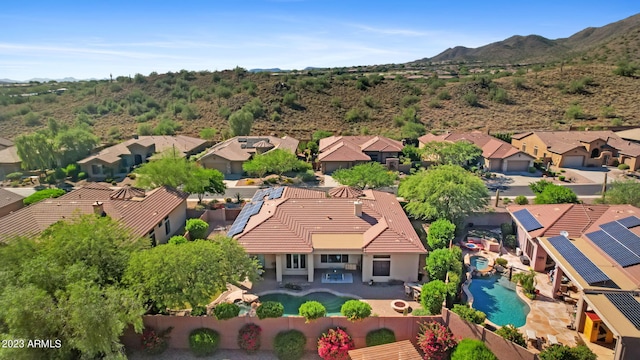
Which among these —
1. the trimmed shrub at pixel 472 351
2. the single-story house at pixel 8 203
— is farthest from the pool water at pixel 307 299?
the single-story house at pixel 8 203

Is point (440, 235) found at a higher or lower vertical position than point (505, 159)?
lower

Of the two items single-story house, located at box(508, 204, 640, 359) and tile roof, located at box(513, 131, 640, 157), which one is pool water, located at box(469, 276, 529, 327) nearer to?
single-story house, located at box(508, 204, 640, 359)

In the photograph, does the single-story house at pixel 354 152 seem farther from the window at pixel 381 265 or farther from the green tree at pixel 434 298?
the green tree at pixel 434 298

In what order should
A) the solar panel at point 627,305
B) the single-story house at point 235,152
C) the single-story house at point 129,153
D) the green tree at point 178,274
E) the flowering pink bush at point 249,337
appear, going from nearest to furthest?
the solar panel at point 627,305
the green tree at point 178,274
the flowering pink bush at point 249,337
the single-story house at point 129,153
the single-story house at point 235,152

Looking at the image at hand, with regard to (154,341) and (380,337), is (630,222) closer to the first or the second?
(380,337)

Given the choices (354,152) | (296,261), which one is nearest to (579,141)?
(354,152)

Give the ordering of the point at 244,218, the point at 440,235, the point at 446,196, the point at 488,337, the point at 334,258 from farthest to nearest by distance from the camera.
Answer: the point at 446,196, the point at 244,218, the point at 440,235, the point at 334,258, the point at 488,337

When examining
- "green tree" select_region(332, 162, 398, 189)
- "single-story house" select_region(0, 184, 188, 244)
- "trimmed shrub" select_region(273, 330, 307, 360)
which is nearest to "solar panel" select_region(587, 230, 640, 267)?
"trimmed shrub" select_region(273, 330, 307, 360)
